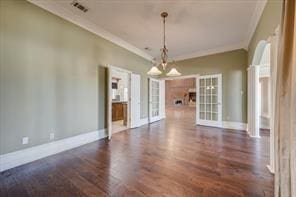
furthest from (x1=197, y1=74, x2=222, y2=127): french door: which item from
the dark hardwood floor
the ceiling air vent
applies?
the ceiling air vent

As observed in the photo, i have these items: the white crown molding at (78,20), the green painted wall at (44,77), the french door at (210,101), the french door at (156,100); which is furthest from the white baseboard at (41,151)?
the french door at (210,101)

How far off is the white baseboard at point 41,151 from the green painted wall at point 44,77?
11 cm

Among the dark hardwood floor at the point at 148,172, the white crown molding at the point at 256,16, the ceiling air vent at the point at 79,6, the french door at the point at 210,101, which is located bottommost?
the dark hardwood floor at the point at 148,172

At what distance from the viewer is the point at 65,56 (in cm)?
395

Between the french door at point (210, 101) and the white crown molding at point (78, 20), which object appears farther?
the french door at point (210, 101)

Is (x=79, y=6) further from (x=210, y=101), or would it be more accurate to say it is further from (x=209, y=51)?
(x=210, y=101)

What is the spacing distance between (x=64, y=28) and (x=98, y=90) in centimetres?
185

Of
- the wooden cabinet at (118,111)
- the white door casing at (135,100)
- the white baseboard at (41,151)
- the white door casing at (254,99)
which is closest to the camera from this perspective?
the white baseboard at (41,151)

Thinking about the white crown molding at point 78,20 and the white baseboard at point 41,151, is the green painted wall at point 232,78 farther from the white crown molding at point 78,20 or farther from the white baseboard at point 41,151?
the white baseboard at point 41,151

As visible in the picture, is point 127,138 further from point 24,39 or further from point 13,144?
point 24,39

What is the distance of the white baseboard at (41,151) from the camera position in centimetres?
291

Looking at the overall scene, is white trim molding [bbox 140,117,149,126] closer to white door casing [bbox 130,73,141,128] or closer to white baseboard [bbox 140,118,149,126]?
white baseboard [bbox 140,118,149,126]

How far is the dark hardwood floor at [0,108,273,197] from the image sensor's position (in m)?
2.26

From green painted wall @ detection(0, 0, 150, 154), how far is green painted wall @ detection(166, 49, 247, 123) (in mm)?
4655
